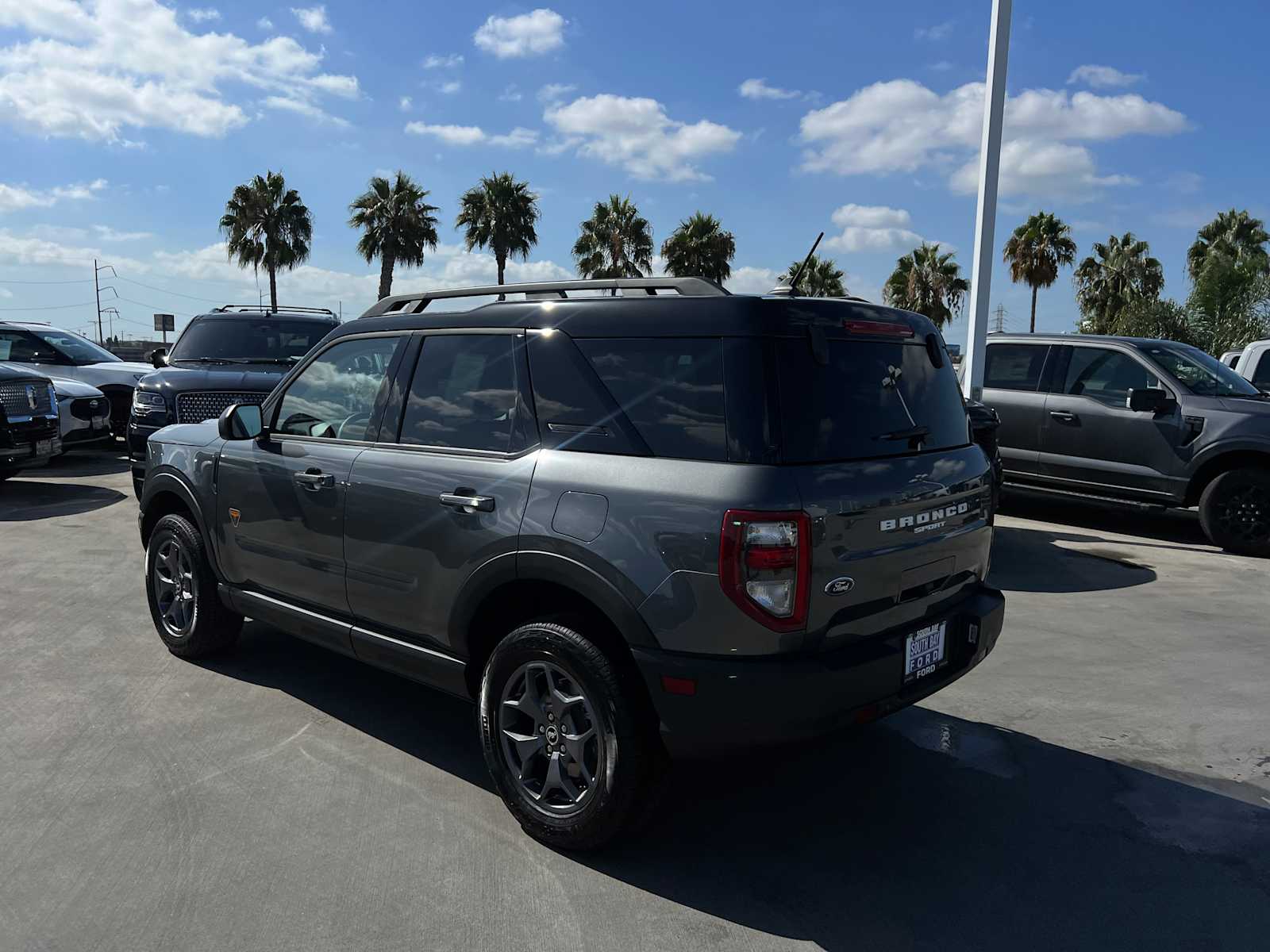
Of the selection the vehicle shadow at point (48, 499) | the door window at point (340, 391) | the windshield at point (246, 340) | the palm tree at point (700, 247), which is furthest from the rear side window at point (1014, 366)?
the palm tree at point (700, 247)

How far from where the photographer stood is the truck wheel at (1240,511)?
821 centimetres

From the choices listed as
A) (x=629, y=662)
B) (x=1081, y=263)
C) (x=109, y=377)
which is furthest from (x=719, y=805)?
(x=1081, y=263)

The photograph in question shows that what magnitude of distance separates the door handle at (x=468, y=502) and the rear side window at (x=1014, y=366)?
780 cm

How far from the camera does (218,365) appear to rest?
9703 millimetres

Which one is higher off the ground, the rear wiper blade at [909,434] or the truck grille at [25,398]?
the rear wiper blade at [909,434]

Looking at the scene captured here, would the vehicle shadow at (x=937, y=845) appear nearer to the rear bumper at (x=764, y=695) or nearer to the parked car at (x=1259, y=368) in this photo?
the rear bumper at (x=764, y=695)

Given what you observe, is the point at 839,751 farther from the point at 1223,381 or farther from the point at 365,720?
the point at 1223,381

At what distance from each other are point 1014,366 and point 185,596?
8310 mm

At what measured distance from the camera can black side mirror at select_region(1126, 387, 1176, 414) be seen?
28.3ft

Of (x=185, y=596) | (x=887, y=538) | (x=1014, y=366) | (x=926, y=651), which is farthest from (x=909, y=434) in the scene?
(x=1014, y=366)

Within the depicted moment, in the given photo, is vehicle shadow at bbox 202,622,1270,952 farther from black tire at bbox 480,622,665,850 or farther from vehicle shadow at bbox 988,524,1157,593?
vehicle shadow at bbox 988,524,1157,593

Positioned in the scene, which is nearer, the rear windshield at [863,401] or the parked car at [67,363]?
the rear windshield at [863,401]

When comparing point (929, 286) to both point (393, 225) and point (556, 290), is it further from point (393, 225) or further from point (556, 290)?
point (556, 290)

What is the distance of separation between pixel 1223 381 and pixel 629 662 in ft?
26.9
